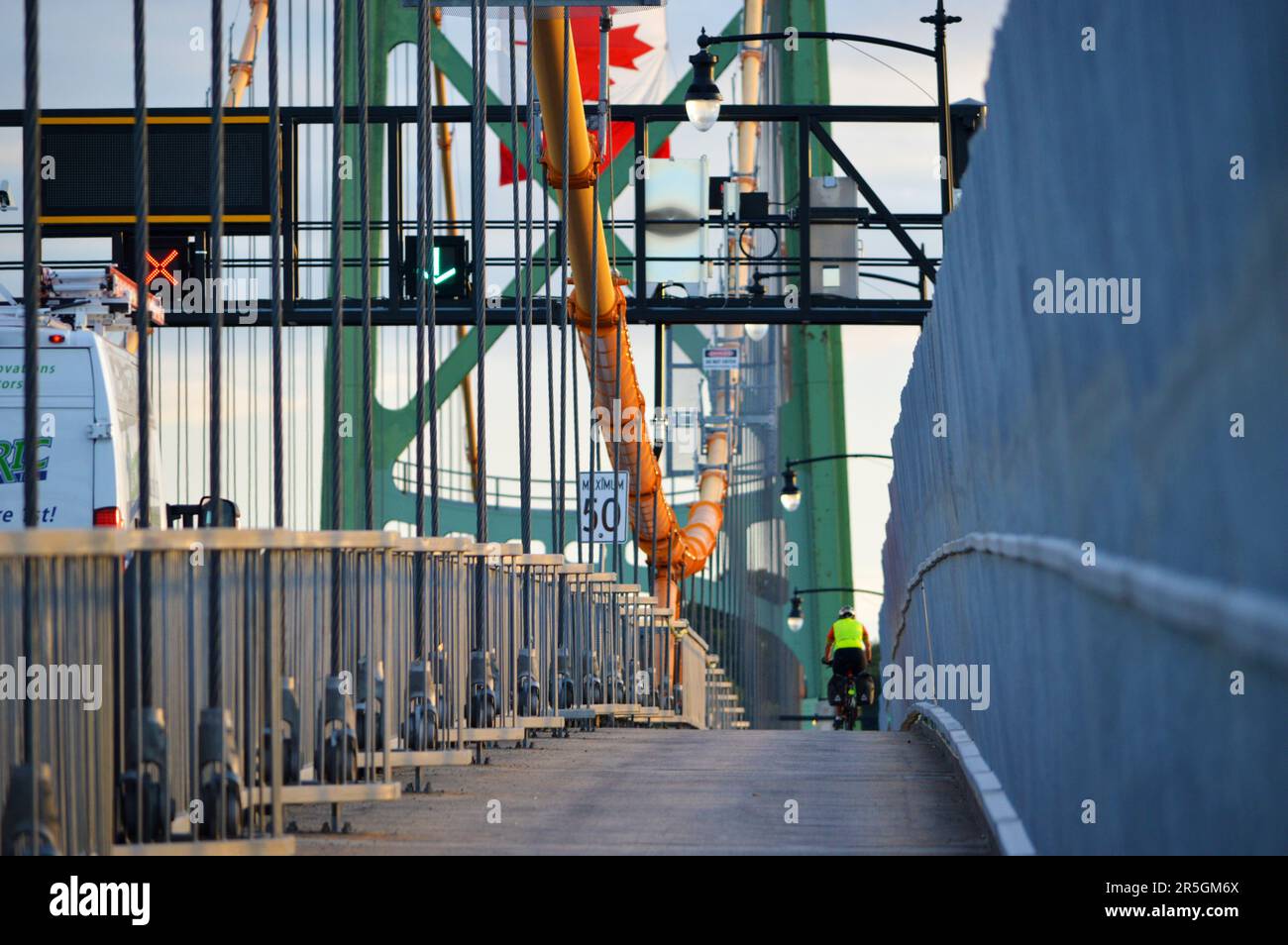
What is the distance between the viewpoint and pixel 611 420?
36.0 metres

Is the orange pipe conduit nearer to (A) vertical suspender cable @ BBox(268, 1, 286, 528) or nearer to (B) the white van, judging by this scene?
(B) the white van

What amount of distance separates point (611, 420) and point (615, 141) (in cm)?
847

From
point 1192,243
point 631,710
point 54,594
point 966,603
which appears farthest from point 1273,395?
point 631,710

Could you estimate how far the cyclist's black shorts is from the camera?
30812 mm

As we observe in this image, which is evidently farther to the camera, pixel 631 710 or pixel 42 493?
pixel 631 710

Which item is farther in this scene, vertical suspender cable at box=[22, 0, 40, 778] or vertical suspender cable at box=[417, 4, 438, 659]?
vertical suspender cable at box=[417, 4, 438, 659]

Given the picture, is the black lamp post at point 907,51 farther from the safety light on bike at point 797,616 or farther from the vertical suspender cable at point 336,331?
the safety light on bike at point 797,616

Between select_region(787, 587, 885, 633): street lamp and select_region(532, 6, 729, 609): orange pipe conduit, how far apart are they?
250 cm

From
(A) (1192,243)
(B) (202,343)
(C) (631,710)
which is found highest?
(B) (202,343)

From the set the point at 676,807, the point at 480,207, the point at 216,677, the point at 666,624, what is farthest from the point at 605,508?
the point at 216,677

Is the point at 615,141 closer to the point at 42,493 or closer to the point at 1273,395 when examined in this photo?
the point at 42,493

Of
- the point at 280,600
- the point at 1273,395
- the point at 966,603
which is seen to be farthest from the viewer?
the point at 966,603

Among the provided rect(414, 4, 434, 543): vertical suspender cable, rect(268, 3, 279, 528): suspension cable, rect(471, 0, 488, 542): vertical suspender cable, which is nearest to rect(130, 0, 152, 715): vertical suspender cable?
rect(268, 3, 279, 528): suspension cable

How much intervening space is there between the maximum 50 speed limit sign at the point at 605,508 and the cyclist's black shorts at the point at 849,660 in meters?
5.12
